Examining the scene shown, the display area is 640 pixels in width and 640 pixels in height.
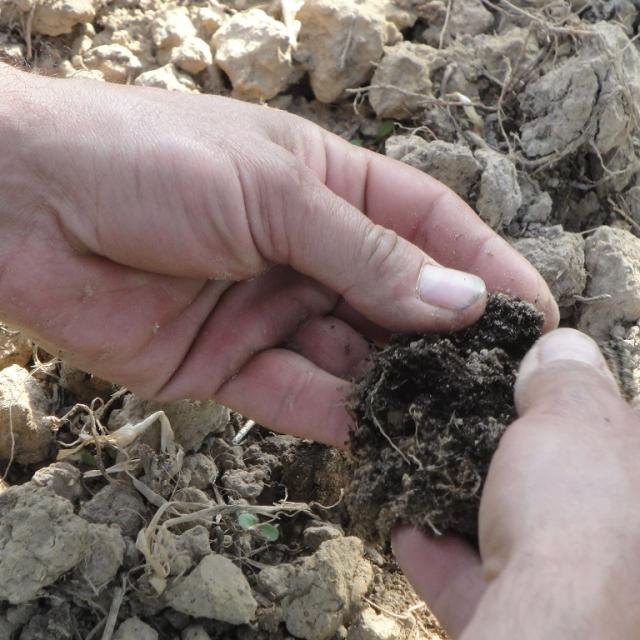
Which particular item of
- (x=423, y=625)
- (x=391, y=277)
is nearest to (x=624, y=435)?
(x=391, y=277)

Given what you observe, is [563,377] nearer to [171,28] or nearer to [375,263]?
[375,263]

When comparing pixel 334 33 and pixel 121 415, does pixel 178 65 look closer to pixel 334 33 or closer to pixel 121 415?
pixel 334 33

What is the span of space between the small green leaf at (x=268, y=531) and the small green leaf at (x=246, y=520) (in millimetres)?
19

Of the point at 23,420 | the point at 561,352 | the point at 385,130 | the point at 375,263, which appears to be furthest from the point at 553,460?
the point at 385,130

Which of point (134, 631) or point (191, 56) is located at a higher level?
point (191, 56)

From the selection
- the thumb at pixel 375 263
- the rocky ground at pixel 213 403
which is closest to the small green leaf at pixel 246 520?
the rocky ground at pixel 213 403

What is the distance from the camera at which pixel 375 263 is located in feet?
5.94

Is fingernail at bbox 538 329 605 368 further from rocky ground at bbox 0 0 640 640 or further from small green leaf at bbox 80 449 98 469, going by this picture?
small green leaf at bbox 80 449 98 469

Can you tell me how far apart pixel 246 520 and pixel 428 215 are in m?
0.99

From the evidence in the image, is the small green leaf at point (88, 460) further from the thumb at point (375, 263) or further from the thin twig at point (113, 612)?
the thumb at point (375, 263)

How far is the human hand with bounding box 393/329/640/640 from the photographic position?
1.21 metres

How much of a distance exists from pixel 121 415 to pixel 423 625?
1.05m

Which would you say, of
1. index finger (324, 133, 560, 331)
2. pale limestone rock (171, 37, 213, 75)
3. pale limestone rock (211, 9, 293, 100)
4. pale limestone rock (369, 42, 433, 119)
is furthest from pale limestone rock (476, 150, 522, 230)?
pale limestone rock (171, 37, 213, 75)

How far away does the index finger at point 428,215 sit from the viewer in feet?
6.68
